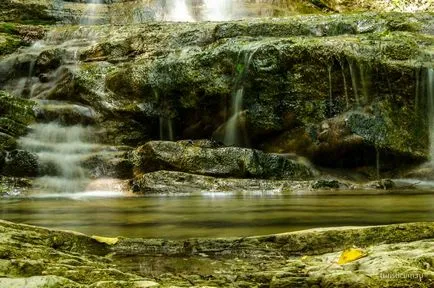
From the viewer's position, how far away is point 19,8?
65.8 ft

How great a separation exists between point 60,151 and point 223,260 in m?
9.37

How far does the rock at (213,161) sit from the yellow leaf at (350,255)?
25.6 ft

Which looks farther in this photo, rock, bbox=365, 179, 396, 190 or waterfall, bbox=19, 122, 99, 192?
waterfall, bbox=19, 122, 99, 192

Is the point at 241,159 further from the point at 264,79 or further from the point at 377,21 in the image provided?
the point at 377,21

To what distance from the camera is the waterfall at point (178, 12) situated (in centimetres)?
2017

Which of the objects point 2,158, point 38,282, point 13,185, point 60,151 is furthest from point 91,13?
point 38,282

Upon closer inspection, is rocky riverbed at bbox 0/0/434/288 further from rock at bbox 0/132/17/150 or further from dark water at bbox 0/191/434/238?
dark water at bbox 0/191/434/238

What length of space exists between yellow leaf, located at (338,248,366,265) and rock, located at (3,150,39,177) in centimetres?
933

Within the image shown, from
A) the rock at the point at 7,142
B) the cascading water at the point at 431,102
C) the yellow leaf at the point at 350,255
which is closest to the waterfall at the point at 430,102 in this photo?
the cascading water at the point at 431,102

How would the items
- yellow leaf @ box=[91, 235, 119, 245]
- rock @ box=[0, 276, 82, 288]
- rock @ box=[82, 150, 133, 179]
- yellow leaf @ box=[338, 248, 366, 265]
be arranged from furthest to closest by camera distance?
rock @ box=[82, 150, 133, 179] < yellow leaf @ box=[91, 235, 119, 245] < yellow leaf @ box=[338, 248, 366, 265] < rock @ box=[0, 276, 82, 288]

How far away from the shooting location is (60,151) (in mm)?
11570

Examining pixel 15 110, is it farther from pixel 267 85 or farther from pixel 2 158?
pixel 267 85

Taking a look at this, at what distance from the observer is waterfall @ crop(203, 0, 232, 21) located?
65.3ft

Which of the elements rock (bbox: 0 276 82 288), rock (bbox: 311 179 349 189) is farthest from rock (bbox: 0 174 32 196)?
rock (bbox: 0 276 82 288)
